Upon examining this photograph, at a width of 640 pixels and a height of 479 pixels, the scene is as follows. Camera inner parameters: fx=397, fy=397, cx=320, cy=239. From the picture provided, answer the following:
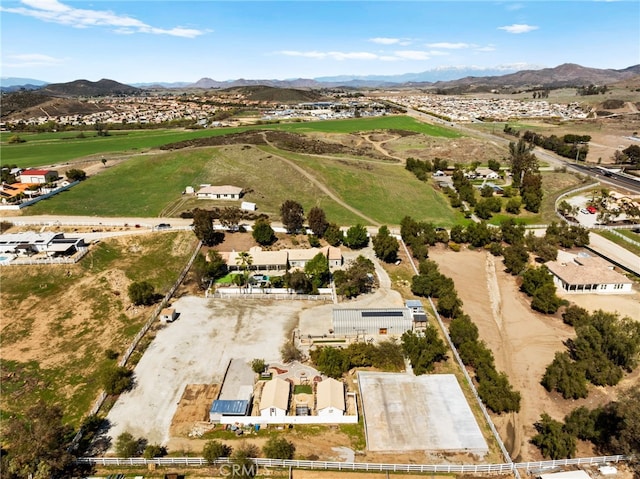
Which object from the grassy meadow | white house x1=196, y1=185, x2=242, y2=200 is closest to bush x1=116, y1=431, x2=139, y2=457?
the grassy meadow

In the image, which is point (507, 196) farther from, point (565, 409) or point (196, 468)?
point (196, 468)

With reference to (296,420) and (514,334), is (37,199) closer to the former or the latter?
(296,420)

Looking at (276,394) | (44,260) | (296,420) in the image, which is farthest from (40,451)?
(44,260)

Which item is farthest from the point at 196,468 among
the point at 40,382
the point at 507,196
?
the point at 507,196

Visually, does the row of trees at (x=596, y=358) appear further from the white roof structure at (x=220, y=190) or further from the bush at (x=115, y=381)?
the white roof structure at (x=220, y=190)

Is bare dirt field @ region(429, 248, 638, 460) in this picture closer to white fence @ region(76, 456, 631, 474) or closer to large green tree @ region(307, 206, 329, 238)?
white fence @ region(76, 456, 631, 474)
